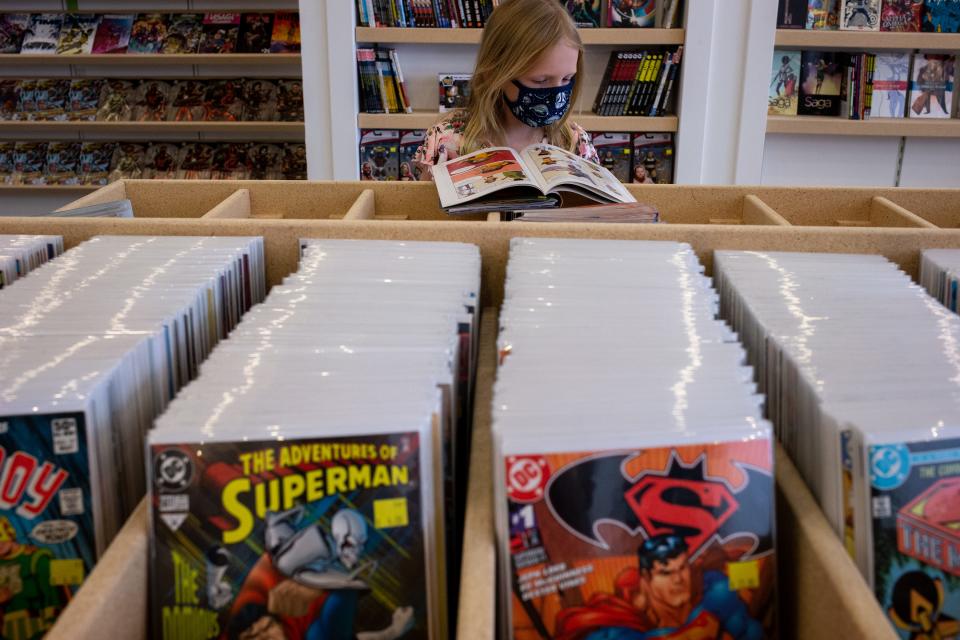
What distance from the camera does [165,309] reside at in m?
1.04

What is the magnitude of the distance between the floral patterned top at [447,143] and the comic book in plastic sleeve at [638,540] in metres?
1.90

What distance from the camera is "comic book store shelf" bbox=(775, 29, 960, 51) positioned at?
13.1 feet

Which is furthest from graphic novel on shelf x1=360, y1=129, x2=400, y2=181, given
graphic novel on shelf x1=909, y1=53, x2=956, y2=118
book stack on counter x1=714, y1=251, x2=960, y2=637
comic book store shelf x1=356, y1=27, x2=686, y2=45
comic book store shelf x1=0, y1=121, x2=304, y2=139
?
book stack on counter x1=714, y1=251, x2=960, y2=637

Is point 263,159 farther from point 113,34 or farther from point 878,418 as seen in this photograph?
point 878,418

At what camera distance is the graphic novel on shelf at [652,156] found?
13.8 feet

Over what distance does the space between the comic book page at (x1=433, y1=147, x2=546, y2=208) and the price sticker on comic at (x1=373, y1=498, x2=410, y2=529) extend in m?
0.83

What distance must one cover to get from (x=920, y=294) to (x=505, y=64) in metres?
1.44

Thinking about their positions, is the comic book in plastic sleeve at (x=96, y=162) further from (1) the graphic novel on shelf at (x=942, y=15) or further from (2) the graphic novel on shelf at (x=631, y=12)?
(1) the graphic novel on shelf at (x=942, y=15)

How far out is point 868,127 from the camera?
4.11 meters

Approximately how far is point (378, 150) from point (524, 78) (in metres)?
2.01

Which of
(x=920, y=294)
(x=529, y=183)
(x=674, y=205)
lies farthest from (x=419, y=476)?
(x=674, y=205)

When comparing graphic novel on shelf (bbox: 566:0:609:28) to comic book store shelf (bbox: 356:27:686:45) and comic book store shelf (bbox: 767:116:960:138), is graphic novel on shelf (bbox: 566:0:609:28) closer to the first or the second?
comic book store shelf (bbox: 356:27:686:45)

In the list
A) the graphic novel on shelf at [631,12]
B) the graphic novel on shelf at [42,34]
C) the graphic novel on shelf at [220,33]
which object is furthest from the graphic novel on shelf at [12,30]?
A: the graphic novel on shelf at [631,12]

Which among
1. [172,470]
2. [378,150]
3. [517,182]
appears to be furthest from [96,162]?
[172,470]
